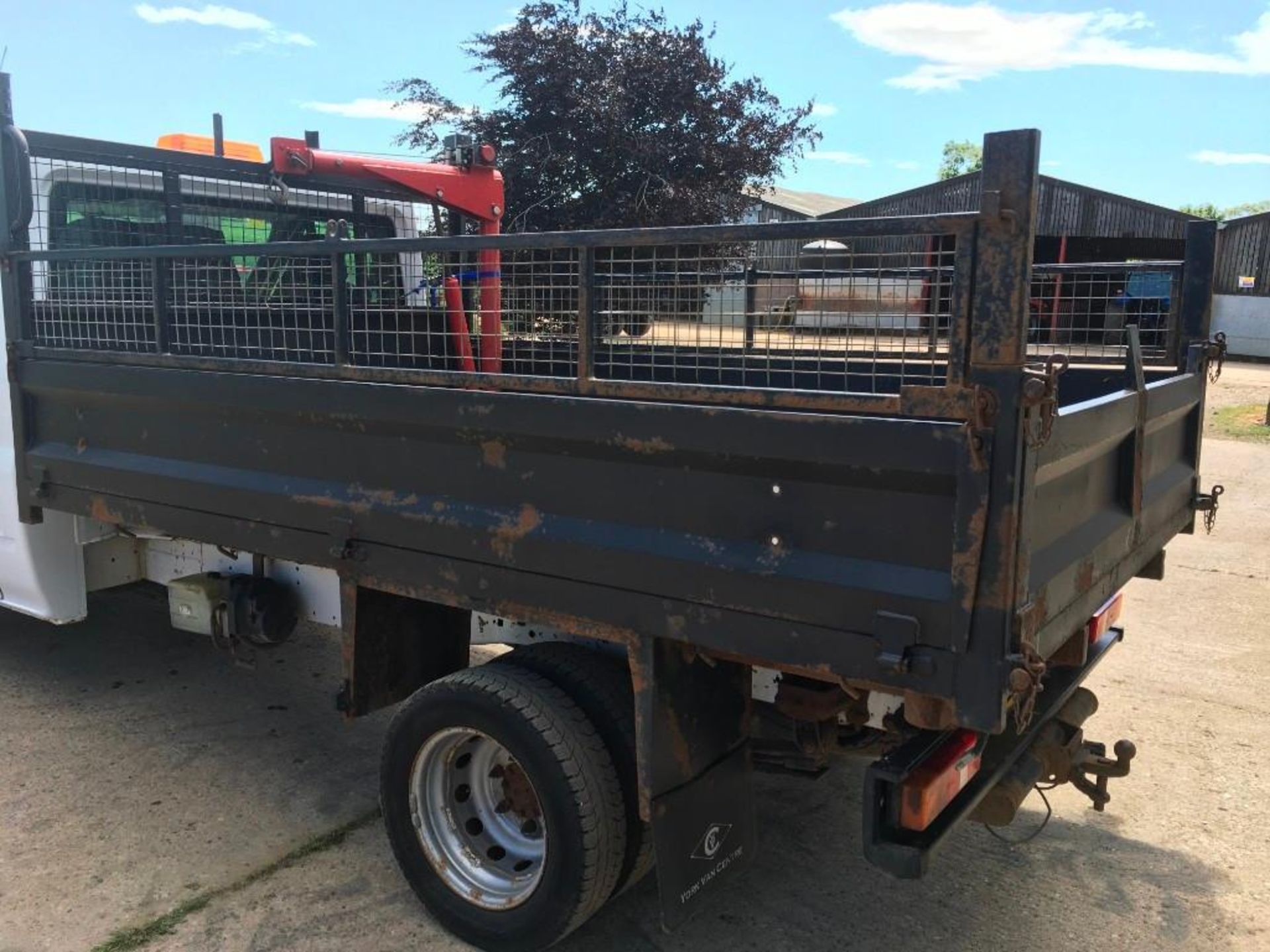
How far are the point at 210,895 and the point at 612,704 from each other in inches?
57.3

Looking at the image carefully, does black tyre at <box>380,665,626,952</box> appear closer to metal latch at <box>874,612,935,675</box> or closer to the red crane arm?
metal latch at <box>874,612,935,675</box>

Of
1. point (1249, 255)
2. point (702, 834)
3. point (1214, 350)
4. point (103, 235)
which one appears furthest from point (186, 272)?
point (1249, 255)

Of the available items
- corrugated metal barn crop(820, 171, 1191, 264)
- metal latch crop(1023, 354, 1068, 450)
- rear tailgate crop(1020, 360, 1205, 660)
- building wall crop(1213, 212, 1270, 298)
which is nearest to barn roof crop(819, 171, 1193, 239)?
corrugated metal barn crop(820, 171, 1191, 264)

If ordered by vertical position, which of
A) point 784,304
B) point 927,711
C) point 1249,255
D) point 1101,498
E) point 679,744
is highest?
point 1249,255

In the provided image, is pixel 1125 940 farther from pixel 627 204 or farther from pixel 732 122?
pixel 732 122

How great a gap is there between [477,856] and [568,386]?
142 centimetres

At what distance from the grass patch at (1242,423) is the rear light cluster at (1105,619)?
11.2 meters

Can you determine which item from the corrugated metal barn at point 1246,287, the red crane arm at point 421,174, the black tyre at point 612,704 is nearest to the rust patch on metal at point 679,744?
the black tyre at point 612,704

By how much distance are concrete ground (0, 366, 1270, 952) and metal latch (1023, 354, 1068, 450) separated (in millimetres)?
1711

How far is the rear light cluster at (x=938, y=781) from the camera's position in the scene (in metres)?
2.37

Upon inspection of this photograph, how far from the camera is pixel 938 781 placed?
→ 2.42 meters

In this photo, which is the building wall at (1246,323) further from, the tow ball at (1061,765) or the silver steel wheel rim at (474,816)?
the silver steel wheel rim at (474,816)

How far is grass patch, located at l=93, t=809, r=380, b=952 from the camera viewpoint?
115 inches

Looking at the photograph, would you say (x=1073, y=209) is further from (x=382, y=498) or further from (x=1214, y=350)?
(x=382, y=498)
